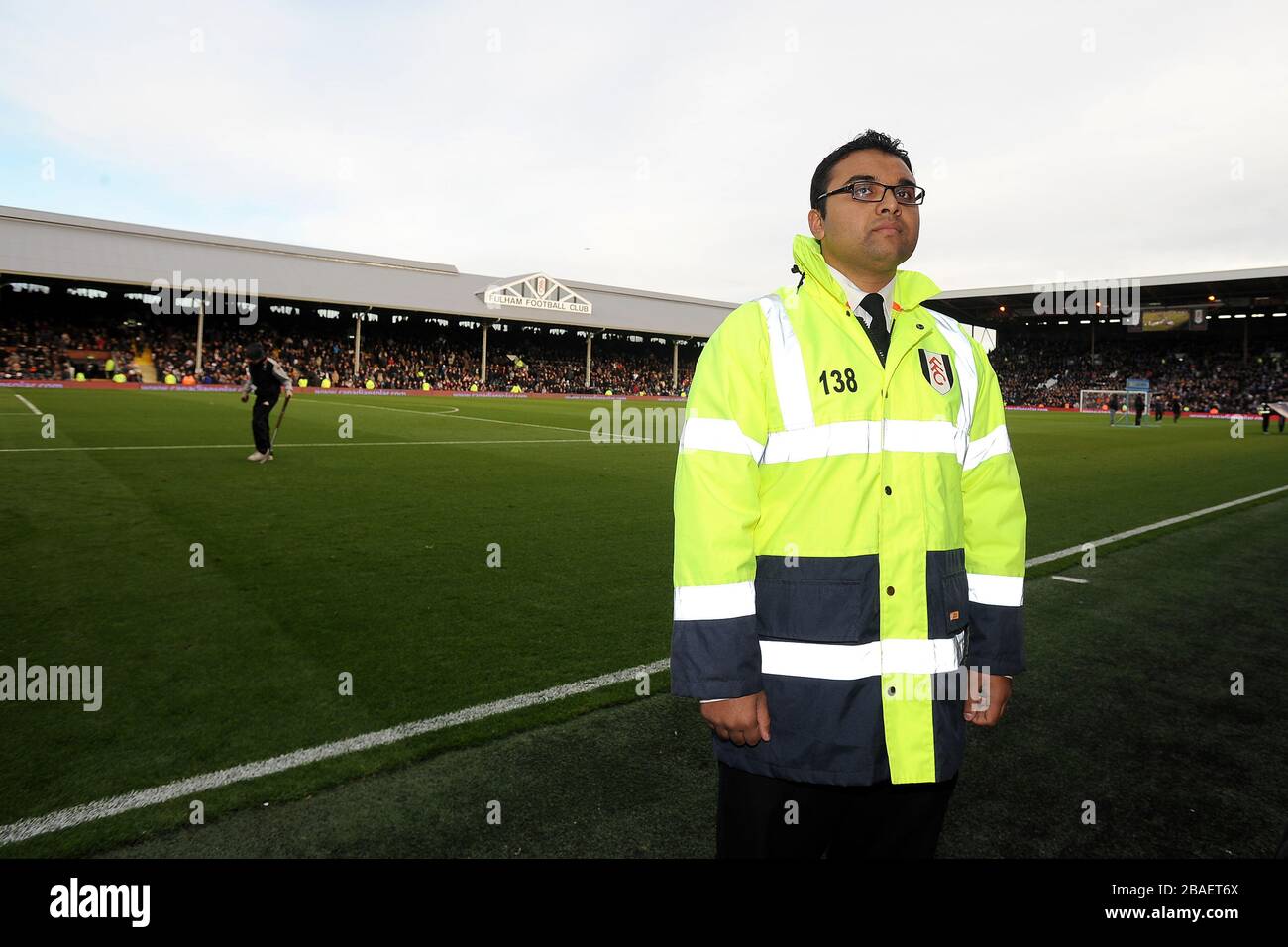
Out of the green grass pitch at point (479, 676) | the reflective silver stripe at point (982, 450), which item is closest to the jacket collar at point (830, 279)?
the reflective silver stripe at point (982, 450)

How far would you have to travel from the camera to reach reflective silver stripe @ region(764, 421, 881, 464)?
6.37 feet

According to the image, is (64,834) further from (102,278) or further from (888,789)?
(102,278)

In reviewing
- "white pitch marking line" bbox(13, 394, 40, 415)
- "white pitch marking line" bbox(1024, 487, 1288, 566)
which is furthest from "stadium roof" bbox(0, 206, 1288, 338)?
"white pitch marking line" bbox(1024, 487, 1288, 566)

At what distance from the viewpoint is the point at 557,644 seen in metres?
4.82

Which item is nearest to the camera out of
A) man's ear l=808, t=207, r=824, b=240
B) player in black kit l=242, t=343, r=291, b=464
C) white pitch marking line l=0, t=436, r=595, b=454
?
man's ear l=808, t=207, r=824, b=240

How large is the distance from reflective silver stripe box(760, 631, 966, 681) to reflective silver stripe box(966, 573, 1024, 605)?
0.97 ft

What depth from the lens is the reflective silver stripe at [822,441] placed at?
6.37 ft

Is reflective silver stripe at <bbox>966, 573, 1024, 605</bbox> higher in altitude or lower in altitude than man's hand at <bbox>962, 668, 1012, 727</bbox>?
higher

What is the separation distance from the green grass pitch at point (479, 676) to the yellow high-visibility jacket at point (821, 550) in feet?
3.94

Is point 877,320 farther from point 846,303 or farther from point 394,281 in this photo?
point 394,281

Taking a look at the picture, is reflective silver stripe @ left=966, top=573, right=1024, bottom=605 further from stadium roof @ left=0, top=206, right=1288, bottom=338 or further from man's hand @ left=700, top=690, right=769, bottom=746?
stadium roof @ left=0, top=206, right=1288, bottom=338
